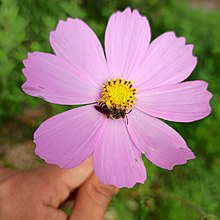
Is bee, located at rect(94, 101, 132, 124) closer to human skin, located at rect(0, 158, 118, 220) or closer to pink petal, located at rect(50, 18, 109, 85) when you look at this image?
pink petal, located at rect(50, 18, 109, 85)

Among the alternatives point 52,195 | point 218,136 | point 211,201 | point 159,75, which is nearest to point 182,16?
point 218,136

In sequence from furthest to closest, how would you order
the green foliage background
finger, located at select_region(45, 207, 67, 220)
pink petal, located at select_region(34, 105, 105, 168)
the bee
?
the green foliage background
finger, located at select_region(45, 207, 67, 220)
the bee
pink petal, located at select_region(34, 105, 105, 168)

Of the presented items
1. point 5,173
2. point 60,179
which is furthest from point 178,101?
point 5,173

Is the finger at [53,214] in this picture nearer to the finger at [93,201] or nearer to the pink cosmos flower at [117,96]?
the finger at [93,201]

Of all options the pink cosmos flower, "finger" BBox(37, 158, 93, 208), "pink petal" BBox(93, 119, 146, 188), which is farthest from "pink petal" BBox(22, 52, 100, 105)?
"finger" BBox(37, 158, 93, 208)

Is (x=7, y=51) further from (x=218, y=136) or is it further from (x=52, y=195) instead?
(x=218, y=136)

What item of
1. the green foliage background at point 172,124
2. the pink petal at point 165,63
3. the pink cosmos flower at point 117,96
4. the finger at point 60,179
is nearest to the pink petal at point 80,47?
the pink cosmos flower at point 117,96
